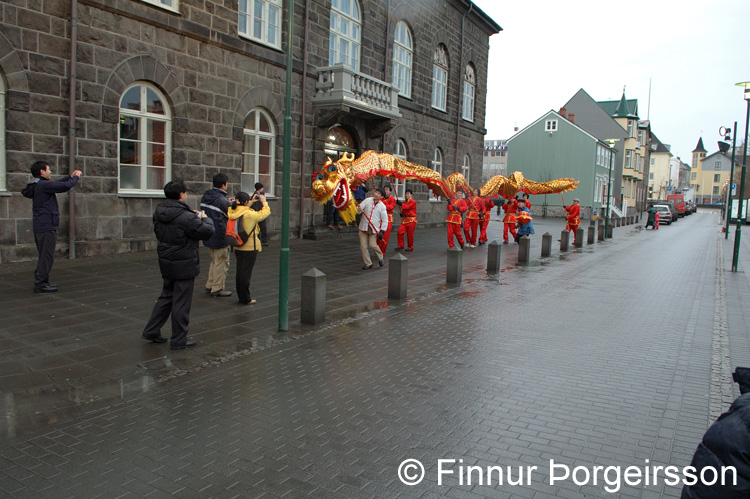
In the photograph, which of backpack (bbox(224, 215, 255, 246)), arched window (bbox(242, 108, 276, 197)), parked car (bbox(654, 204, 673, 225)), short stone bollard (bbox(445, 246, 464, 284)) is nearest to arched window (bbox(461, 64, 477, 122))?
arched window (bbox(242, 108, 276, 197))

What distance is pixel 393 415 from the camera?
4.72m

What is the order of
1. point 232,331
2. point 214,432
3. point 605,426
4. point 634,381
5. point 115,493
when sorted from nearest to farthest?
point 115,493 → point 214,432 → point 605,426 → point 634,381 → point 232,331

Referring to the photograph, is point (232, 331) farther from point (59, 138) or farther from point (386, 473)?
point (59, 138)

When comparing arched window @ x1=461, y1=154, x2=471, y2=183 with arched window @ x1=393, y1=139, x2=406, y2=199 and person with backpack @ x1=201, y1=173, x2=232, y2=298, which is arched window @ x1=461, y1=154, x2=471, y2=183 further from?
person with backpack @ x1=201, y1=173, x2=232, y2=298

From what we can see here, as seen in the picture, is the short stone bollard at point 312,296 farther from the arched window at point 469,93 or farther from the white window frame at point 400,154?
the arched window at point 469,93

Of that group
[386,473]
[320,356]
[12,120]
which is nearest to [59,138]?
[12,120]

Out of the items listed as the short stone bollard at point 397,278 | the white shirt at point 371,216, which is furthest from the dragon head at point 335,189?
the short stone bollard at point 397,278

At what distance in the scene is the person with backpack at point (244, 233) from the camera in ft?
27.6

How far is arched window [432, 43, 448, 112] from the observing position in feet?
87.1

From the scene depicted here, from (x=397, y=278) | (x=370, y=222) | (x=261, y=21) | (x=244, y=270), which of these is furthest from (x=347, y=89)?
(x=244, y=270)

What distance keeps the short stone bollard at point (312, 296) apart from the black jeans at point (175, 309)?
1.75 m

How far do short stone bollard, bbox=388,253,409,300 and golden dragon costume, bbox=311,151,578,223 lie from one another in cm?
307

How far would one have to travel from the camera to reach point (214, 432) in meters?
4.30

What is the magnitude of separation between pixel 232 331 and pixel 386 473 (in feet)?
13.1
